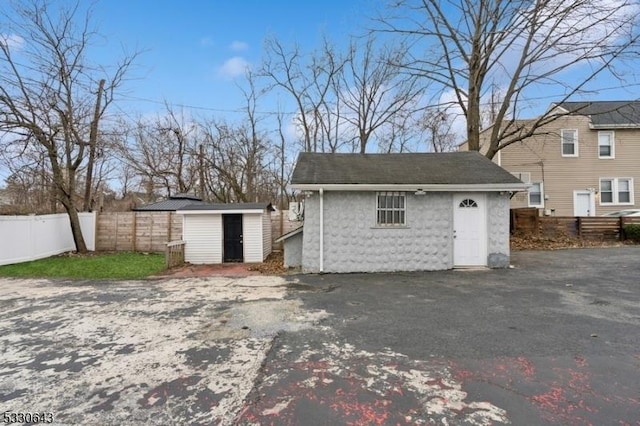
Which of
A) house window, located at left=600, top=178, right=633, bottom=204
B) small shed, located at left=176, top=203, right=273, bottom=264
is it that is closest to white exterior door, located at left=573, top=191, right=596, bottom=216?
house window, located at left=600, top=178, right=633, bottom=204

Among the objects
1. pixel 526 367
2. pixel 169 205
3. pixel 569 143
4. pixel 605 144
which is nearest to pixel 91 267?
pixel 169 205

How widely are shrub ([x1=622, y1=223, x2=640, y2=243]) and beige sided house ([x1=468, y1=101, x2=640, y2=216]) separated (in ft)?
14.6

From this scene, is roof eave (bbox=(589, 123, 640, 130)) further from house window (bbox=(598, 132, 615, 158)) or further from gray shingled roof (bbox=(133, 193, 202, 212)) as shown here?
gray shingled roof (bbox=(133, 193, 202, 212))

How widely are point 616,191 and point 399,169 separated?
16.4 metres

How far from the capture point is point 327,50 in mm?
21188

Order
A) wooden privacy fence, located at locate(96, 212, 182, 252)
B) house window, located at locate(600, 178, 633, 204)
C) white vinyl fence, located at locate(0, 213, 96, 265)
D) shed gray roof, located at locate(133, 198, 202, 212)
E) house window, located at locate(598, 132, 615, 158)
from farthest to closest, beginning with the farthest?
house window, located at locate(598, 132, 615, 158) < house window, located at locate(600, 178, 633, 204) < shed gray roof, located at locate(133, 198, 202, 212) < wooden privacy fence, located at locate(96, 212, 182, 252) < white vinyl fence, located at locate(0, 213, 96, 265)

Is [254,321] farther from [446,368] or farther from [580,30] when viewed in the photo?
[580,30]

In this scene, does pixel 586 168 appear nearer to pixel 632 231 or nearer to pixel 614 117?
pixel 614 117

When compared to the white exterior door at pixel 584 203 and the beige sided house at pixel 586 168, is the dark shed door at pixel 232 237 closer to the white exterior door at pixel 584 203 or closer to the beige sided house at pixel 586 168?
the beige sided house at pixel 586 168

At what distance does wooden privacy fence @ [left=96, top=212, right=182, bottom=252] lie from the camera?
14562 millimetres

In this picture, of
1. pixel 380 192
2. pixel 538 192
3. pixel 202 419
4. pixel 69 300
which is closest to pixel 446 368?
pixel 202 419

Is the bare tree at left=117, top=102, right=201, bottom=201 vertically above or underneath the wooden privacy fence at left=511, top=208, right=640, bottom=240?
above

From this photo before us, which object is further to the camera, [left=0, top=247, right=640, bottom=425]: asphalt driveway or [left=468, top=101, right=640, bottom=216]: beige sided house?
[left=468, top=101, right=640, bottom=216]: beige sided house

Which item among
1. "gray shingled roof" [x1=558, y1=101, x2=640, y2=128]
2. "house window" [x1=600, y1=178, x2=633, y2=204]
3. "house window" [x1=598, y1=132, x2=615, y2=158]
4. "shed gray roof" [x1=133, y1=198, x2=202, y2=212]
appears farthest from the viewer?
"house window" [x1=598, y1=132, x2=615, y2=158]
